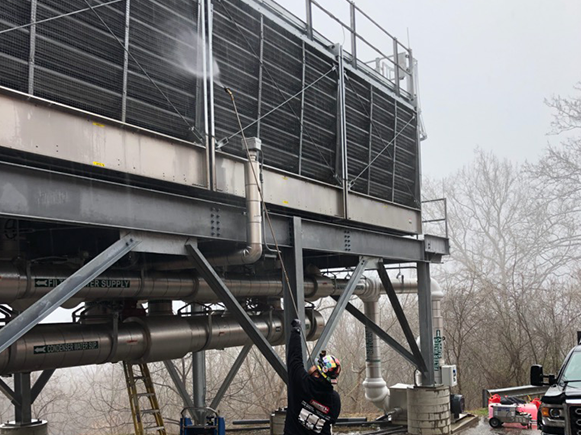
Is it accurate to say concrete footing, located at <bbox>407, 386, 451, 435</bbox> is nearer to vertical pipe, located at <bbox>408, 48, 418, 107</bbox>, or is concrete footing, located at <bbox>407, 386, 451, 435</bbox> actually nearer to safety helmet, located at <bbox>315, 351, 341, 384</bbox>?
vertical pipe, located at <bbox>408, 48, 418, 107</bbox>

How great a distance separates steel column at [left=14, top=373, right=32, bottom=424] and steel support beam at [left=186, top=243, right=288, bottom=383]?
20.3 ft

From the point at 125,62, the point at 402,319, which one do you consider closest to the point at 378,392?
the point at 402,319

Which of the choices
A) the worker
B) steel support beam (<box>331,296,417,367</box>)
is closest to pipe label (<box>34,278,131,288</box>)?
the worker

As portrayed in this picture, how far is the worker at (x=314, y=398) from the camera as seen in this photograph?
21.2ft

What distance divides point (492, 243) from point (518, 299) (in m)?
12.4

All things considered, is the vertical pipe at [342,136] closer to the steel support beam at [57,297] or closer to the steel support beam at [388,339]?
the steel support beam at [388,339]

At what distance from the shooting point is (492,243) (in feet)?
130

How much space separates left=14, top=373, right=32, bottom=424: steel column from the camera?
A: 543 inches

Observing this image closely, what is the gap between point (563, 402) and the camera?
8719 mm

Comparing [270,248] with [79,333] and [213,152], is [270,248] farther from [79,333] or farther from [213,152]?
[79,333]

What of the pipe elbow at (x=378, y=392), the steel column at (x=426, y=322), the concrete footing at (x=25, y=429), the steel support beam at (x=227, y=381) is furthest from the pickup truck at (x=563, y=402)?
the concrete footing at (x=25, y=429)

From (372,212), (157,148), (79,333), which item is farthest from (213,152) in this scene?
(372,212)

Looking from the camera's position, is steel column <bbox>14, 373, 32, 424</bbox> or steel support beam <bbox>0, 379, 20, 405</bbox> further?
steel column <bbox>14, 373, 32, 424</bbox>

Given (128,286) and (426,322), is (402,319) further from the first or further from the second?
(128,286)
